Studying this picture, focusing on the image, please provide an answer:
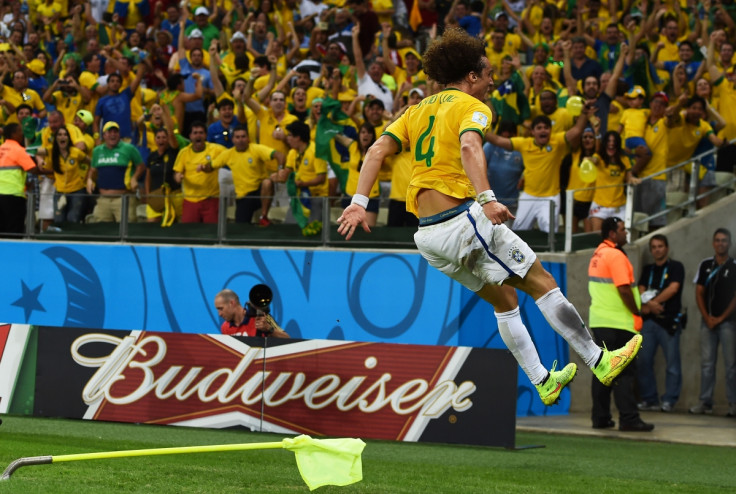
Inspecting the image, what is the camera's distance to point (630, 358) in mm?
7730

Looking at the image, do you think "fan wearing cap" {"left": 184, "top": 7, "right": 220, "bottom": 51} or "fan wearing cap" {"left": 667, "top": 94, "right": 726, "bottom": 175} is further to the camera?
"fan wearing cap" {"left": 184, "top": 7, "right": 220, "bottom": 51}

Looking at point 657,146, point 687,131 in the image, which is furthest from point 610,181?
point 687,131

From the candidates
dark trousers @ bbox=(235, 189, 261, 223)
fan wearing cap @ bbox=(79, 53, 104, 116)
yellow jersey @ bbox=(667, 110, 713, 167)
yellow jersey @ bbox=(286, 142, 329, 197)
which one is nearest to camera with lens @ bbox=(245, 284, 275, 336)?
dark trousers @ bbox=(235, 189, 261, 223)

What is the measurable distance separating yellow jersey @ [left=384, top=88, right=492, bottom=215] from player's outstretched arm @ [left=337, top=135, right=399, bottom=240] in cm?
11

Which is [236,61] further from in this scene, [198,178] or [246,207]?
[246,207]

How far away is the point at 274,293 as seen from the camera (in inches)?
635

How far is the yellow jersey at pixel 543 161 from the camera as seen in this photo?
15164mm

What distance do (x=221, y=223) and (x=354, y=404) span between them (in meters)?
5.55

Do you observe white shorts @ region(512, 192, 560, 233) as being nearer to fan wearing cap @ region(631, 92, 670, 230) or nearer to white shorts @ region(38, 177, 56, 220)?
fan wearing cap @ region(631, 92, 670, 230)

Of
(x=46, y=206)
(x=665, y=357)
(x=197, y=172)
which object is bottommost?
(x=665, y=357)

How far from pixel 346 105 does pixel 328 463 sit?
1089 centimetres

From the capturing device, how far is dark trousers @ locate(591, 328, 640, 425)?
1312 cm

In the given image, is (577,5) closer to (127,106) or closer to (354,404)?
(127,106)

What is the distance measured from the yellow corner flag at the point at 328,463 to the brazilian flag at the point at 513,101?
9.70 metres
